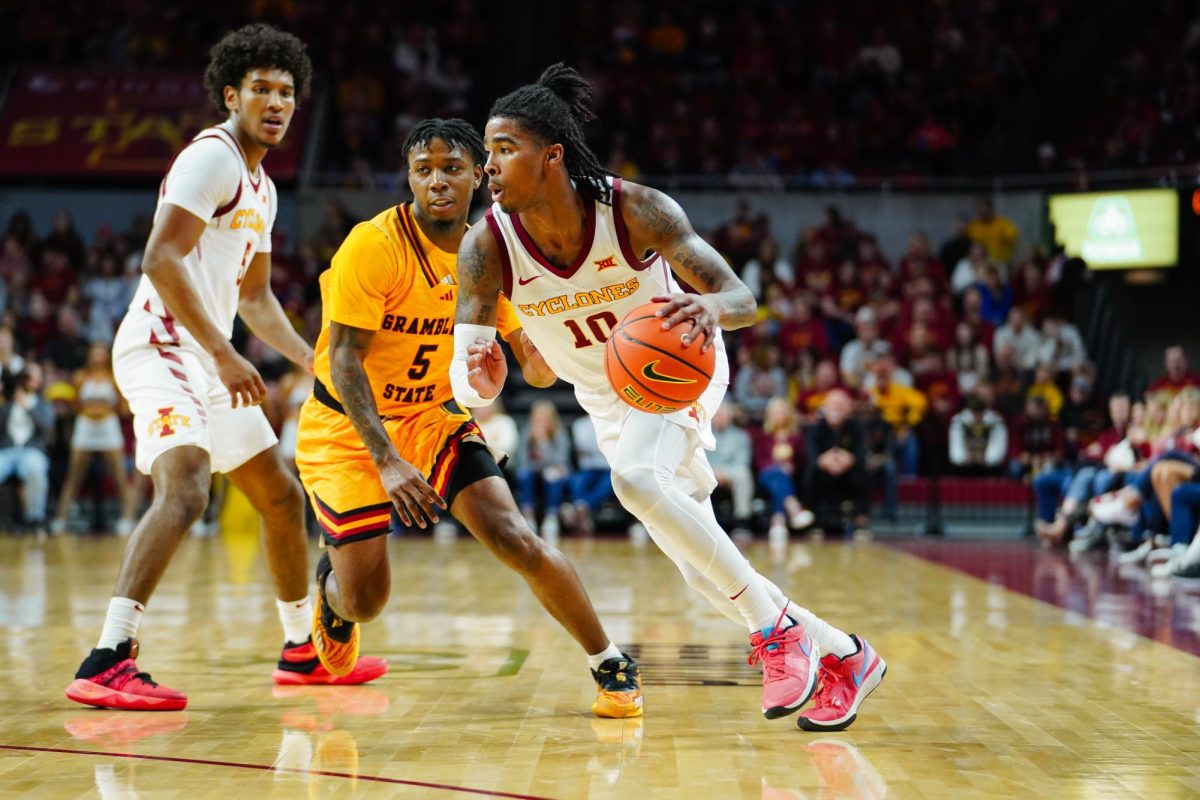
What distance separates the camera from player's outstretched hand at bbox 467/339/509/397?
168 inches

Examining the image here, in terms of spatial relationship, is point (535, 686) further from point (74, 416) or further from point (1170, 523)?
point (74, 416)

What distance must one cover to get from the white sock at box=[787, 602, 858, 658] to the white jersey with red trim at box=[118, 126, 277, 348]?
2.33 m

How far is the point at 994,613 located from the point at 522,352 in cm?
378

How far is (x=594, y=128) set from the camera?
19.0m

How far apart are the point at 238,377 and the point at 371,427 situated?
488mm

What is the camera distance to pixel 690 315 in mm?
3918

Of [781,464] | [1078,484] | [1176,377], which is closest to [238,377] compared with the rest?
[1078,484]

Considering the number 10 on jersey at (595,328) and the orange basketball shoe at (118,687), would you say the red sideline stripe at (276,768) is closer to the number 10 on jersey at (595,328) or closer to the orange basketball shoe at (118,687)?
the orange basketball shoe at (118,687)

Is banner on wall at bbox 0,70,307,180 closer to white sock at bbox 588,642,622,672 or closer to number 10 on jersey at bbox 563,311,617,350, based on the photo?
number 10 on jersey at bbox 563,311,617,350

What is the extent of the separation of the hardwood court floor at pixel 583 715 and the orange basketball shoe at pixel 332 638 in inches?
4.2

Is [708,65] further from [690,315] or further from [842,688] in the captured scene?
[690,315]

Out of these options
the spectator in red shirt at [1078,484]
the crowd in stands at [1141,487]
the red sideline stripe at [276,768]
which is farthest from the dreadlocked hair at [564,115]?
the spectator in red shirt at [1078,484]

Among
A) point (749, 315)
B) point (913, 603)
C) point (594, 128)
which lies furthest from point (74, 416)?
point (749, 315)

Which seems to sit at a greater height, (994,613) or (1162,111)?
(1162,111)
